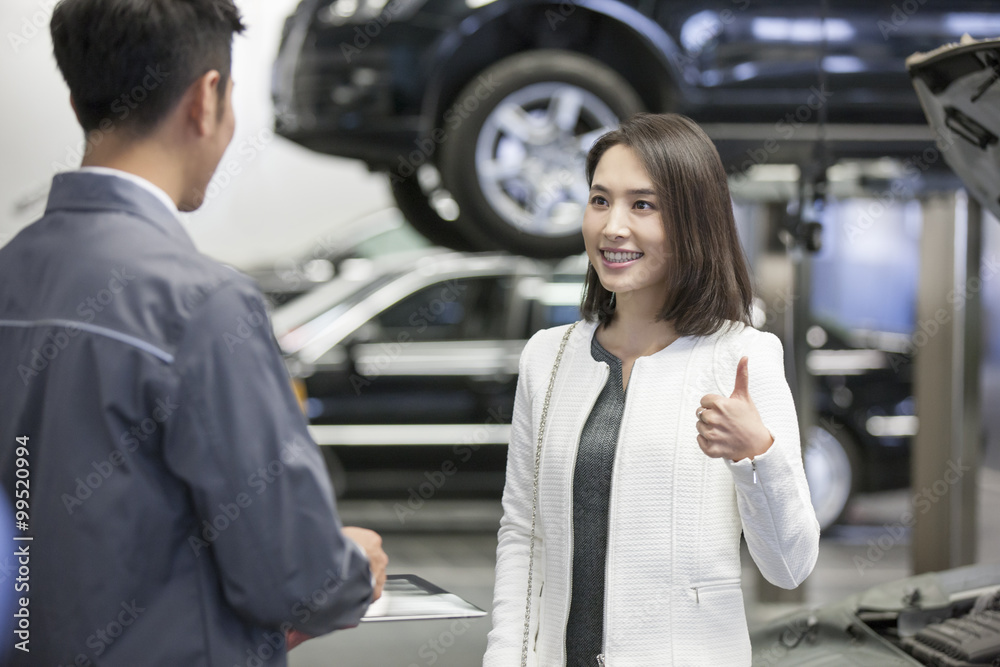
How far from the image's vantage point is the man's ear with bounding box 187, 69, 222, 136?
95 cm

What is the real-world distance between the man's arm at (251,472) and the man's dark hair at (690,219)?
0.61 m

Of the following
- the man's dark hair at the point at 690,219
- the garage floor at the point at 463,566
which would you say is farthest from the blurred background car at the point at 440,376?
the man's dark hair at the point at 690,219

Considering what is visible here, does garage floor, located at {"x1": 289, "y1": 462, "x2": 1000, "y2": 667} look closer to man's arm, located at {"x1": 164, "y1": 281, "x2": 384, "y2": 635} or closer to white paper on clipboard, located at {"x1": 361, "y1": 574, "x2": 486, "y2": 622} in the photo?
white paper on clipboard, located at {"x1": 361, "y1": 574, "x2": 486, "y2": 622}

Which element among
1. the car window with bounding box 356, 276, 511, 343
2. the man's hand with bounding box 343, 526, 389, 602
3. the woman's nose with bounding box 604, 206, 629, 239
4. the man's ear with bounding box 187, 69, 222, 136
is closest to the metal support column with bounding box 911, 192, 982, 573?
the car window with bounding box 356, 276, 511, 343

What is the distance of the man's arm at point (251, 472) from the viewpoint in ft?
2.76

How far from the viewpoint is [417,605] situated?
1227 millimetres

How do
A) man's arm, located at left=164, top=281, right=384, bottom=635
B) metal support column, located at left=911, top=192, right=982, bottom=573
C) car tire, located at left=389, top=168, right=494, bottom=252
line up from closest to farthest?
man's arm, located at left=164, top=281, right=384, bottom=635, car tire, located at left=389, top=168, right=494, bottom=252, metal support column, located at left=911, top=192, right=982, bottom=573

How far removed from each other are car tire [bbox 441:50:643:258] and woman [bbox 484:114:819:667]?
1.73 meters

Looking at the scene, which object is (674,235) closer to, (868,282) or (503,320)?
(503,320)

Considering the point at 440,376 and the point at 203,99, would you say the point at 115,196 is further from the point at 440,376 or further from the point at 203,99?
the point at 440,376

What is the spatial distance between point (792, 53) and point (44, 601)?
9.61 feet

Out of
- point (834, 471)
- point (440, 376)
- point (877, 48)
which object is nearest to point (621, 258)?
point (877, 48)

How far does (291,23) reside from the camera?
3180 millimetres

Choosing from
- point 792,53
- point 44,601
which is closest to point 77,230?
point 44,601
